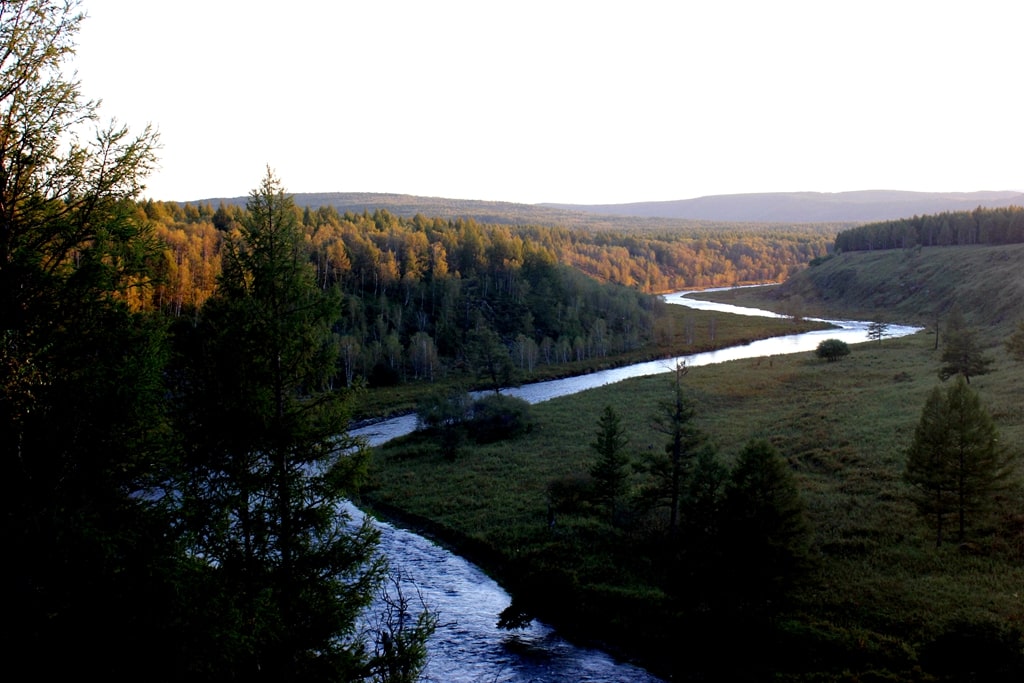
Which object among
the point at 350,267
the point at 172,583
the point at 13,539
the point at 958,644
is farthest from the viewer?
the point at 350,267

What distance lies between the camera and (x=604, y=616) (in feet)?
77.9

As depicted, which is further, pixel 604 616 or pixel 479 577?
pixel 479 577

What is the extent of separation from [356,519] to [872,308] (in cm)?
12537

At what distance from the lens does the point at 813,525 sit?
28.0m

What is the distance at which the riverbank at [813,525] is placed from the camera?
67.6 ft

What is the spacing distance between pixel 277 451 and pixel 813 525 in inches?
971

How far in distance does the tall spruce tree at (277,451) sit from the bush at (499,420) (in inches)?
1564

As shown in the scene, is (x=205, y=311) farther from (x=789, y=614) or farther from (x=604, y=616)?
(x=789, y=614)

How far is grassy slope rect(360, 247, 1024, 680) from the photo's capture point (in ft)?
69.1

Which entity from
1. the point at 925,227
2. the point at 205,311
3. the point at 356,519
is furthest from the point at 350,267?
the point at 925,227

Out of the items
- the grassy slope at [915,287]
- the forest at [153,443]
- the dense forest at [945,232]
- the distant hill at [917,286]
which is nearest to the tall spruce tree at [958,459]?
the forest at [153,443]

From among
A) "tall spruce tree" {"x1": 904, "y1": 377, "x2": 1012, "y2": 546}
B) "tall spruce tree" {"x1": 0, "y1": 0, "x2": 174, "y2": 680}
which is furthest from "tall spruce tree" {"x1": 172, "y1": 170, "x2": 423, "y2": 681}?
"tall spruce tree" {"x1": 904, "y1": 377, "x2": 1012, "y2": 546}

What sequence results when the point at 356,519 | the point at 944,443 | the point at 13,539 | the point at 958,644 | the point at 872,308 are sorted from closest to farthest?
1. the point at 13,539
2. the point at 958,644
3. the point at 944,443
4. the point at 356,519
5. the point at 872,308

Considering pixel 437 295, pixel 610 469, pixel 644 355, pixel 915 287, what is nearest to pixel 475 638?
pixel 610 469
